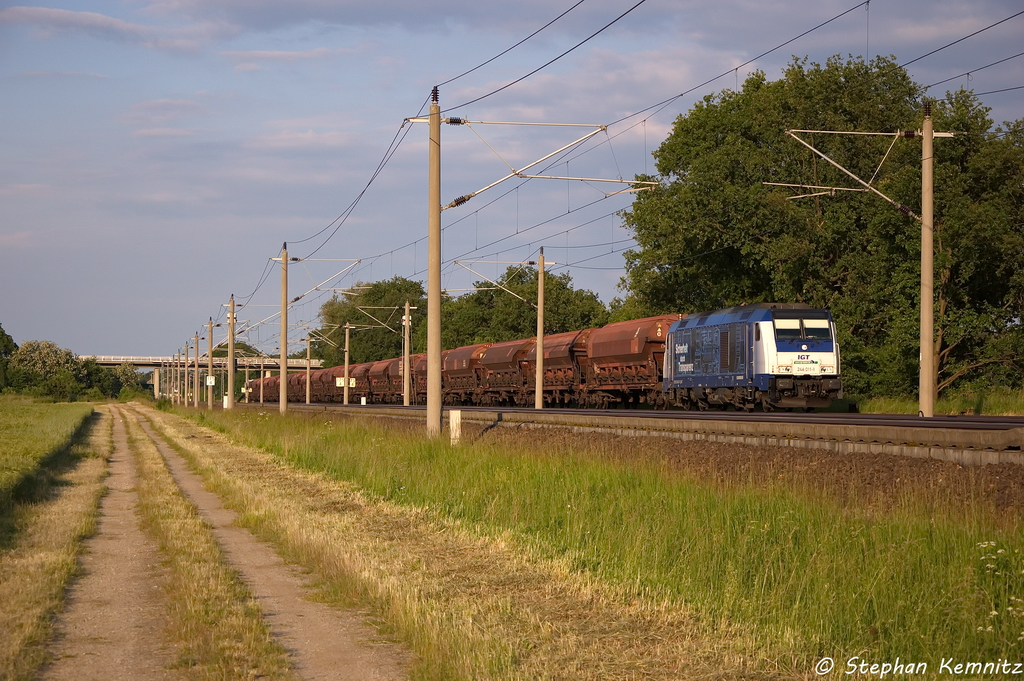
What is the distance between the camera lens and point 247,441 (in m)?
37.1

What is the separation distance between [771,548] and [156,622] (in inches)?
241

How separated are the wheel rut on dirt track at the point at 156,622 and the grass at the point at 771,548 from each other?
2.82 metres

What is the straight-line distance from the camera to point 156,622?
9641 millimetres

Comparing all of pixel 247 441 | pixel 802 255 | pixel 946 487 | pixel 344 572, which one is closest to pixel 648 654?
pixel 344 572

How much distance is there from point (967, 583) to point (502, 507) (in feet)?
26.9

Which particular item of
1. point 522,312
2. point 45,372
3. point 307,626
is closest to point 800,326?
point 307,626

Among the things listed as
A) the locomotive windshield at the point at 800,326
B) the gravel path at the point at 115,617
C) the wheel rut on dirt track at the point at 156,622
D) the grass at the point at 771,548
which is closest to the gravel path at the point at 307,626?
the wheel rut on dirt track at the point at 156,622

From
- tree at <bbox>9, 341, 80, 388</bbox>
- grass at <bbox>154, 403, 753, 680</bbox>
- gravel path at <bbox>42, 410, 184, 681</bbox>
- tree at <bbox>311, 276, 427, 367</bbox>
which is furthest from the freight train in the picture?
tree at <bbox>9, 341, 80, 388</bbox>

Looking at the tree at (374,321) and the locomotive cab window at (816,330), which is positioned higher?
the tree at (374,321)

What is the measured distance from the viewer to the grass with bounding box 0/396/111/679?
28.8 ft

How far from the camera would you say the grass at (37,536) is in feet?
28.8

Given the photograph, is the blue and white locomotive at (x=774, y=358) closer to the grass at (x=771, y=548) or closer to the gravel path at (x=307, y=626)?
the grass at (x=771, y=548)

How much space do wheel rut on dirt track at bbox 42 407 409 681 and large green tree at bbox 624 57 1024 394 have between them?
27.1 m

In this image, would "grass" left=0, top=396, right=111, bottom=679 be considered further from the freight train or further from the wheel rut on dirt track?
the freight train
